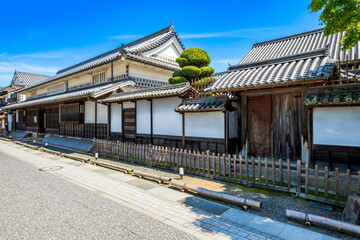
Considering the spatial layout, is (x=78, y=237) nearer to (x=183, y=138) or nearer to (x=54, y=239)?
(x=54, y=239)

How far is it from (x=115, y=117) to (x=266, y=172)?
12.1 meters

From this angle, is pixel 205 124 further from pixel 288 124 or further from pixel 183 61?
pixel 183 61

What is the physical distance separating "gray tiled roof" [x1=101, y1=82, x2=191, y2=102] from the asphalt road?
614 centimetres

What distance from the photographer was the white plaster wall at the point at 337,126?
6863 mm

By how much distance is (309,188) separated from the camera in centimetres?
686

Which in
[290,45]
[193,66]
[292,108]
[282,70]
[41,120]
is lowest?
[41,120]

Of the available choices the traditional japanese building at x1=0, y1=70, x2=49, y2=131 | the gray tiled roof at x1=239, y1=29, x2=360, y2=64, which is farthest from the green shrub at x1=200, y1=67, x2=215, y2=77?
the traditional japanese building at x1=0, y1=70, x2=49, y2=131

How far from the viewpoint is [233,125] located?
10594 mm

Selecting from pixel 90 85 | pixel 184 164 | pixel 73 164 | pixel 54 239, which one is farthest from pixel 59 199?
pixel 90 85

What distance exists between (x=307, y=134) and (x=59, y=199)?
30.3 ft

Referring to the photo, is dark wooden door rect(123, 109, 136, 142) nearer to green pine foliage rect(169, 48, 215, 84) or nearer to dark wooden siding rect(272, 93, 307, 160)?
→ green pine foliage rect(169, 48, 215, 84)

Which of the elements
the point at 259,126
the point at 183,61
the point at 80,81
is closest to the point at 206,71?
the point at 183,61

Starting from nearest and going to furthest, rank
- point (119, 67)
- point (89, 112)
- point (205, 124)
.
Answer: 1. point (205, 124)
2. point (119, 67)
3. point (89, 112)

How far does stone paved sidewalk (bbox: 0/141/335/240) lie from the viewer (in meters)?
4.76
